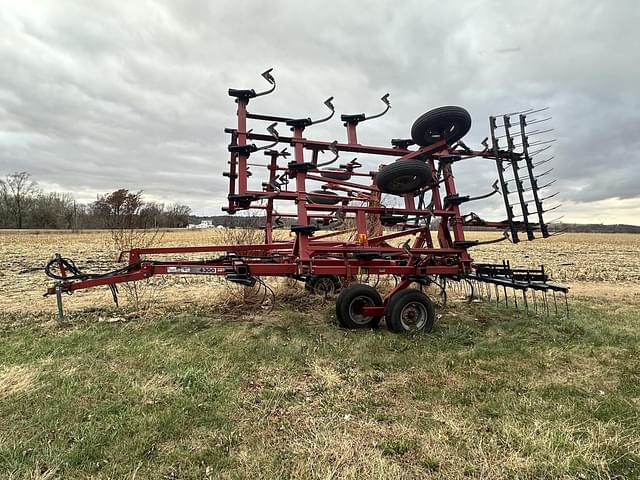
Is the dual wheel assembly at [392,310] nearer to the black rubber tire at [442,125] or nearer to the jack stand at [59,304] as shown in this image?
the black rubber tire at [442,125]

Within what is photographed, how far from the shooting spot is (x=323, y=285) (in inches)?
325

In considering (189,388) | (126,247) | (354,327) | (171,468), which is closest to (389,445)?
(171,468)

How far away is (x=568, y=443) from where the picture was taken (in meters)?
2.55

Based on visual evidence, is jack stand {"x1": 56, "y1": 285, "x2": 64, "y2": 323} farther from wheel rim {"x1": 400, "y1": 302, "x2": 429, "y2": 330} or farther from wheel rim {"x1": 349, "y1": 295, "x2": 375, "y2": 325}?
wheel rim {"x1": 400, "y1": 302, "x2": 429, "y2": 330}

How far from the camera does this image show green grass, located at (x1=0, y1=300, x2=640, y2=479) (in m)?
2.39

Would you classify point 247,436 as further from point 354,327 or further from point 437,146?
point 437,146

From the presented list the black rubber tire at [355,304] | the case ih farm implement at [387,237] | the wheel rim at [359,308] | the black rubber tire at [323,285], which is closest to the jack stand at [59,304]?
the case ih farm implement at [387,237]

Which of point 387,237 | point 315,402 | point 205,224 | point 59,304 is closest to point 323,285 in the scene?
point 387,237

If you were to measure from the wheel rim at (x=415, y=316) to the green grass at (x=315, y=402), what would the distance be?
29cm

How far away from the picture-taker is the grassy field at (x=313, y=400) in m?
2.39

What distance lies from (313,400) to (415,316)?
2522 millimetres

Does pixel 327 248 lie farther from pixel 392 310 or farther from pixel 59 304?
pixel 59 304

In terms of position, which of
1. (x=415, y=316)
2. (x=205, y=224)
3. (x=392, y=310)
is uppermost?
(x=205, y=224)

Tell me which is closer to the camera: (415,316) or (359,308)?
(415,316)
